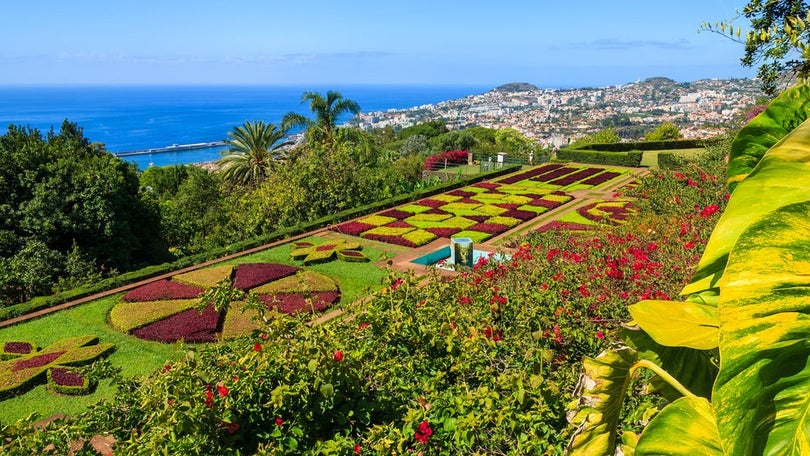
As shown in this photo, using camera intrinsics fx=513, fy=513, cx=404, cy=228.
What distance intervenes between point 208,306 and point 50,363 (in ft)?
9.80

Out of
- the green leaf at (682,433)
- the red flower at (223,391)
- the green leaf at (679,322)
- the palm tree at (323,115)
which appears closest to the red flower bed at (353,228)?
the palm tree at (323,115)

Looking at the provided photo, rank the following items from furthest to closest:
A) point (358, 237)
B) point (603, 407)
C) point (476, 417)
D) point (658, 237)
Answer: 1. point (358, 237)
2. point (658, 237)
3. point (476, 417)
4. point (603, 407)

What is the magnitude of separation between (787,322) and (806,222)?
166 millimetres

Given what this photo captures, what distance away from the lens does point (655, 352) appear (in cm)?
127

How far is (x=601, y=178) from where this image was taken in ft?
87.5

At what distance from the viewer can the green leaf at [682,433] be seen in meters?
0.93

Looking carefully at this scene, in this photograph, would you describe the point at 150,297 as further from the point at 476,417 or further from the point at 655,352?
the point at 655,352

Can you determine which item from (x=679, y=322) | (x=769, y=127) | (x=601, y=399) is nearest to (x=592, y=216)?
(x=769, y=127)

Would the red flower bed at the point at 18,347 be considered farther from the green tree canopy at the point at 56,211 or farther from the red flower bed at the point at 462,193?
the red flower bed at the point at 462,193

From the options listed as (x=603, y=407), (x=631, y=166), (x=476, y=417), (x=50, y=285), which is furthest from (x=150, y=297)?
(x=631, y=166)

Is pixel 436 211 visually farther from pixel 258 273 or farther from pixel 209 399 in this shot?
pixel 209 399

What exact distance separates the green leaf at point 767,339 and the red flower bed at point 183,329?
10028mm

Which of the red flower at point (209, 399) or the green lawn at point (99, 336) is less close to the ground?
the red flower at point (209, 399)

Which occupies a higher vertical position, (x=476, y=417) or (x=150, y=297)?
(x=476, y=417)
